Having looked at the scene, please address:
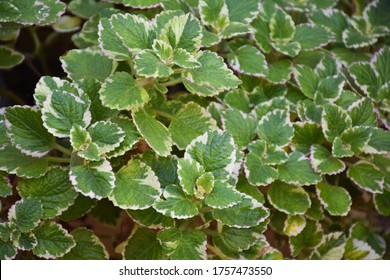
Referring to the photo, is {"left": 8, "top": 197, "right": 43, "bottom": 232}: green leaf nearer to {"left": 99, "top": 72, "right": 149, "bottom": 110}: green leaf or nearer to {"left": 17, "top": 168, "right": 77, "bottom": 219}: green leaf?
{"left": 17, "top": 168, "right": 77, "bottom": 219}: green leaf

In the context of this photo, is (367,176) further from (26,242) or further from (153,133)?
(26,242)

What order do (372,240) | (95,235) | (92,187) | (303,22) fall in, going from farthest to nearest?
(303,22), (372,240), (95,235), (92,187)

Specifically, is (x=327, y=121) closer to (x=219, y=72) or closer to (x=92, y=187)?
(x=219, y=72)

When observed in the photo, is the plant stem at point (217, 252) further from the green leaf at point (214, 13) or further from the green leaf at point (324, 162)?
the green leaf at point (214, 13)

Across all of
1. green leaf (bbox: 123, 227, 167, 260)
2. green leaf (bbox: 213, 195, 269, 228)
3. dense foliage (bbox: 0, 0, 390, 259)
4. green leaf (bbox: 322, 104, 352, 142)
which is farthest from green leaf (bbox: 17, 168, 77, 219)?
green leaf (bbox: 322, 104, 352, 142)

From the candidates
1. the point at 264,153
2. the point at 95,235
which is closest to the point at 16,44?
the point at 95,235

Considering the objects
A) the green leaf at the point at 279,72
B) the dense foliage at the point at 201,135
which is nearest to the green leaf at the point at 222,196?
the dense foliage at the point at 201,135
